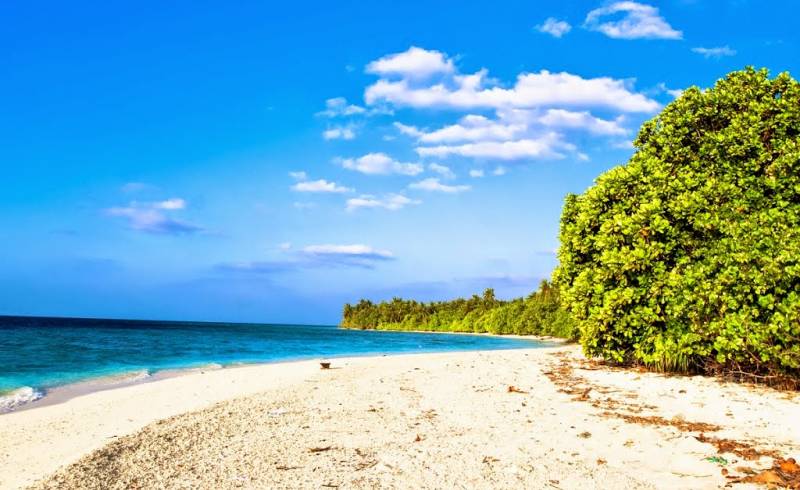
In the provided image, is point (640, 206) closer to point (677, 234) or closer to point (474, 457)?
point (677, 234)

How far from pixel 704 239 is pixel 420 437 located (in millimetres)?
11334

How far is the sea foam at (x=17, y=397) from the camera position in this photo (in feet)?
54.0

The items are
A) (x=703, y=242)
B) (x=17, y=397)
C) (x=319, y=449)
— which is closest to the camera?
(x=319, y=449)

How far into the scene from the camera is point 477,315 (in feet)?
436

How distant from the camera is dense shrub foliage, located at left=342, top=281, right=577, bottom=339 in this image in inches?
3743

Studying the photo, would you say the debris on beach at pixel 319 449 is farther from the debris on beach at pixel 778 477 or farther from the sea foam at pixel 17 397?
the sea foam at pixel 17 397

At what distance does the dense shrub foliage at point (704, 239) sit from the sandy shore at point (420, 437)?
1292 mm

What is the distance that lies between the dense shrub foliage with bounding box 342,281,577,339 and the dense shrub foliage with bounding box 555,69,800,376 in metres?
27.7

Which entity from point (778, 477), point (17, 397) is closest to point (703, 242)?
point (778, 477)

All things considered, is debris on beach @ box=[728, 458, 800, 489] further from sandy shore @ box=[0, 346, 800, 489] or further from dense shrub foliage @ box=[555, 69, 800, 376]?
dense shrub foliage @ box=[555, 69, 800, 376]

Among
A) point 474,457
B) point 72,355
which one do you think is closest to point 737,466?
point 474,457

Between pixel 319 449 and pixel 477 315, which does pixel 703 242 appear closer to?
pixel 319 449

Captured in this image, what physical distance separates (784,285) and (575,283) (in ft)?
19.7

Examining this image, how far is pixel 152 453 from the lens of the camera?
9.02m
